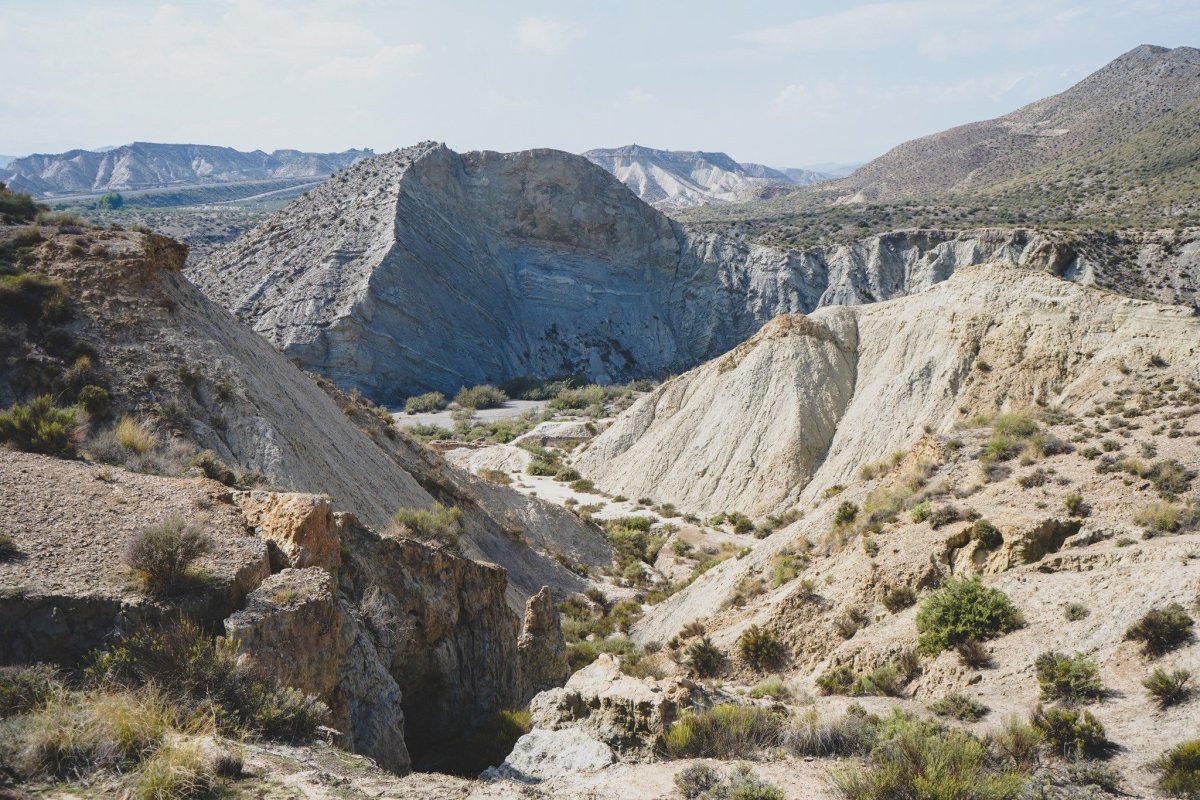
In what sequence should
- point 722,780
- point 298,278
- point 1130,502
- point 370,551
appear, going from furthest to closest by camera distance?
point 298,278, point 1130,502, point 370,551, point 722,780

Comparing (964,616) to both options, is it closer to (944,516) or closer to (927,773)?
(944,516)

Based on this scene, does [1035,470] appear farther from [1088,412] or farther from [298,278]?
[298,278]

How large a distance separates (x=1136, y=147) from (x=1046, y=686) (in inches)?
3145

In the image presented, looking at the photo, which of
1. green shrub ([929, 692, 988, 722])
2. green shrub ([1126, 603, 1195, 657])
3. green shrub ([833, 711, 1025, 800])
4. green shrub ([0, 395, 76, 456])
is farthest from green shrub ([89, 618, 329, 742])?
green shrub ([1126, 603, 1195, 657])

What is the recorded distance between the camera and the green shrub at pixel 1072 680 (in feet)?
28.6

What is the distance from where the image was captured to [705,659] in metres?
14.0

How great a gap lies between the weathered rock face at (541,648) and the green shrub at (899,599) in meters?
5.34

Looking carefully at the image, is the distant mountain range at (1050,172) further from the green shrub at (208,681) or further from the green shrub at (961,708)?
the green shrub at (208,681)

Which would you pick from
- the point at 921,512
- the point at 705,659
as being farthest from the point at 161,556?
the point at 921,512

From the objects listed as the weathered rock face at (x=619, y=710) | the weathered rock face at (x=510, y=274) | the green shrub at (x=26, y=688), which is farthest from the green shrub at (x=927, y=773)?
the weathered rock face at (x=510, y=274)

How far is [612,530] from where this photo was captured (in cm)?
3062

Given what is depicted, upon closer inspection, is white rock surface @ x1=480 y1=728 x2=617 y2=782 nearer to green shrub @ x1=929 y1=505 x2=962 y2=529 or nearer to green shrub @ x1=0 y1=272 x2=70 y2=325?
green shrub @ x1=929 y1=505 x2=962 y2=529

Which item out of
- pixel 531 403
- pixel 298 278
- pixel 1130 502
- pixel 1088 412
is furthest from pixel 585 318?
pixel 1130 502

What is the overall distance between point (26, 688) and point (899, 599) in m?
11.6
